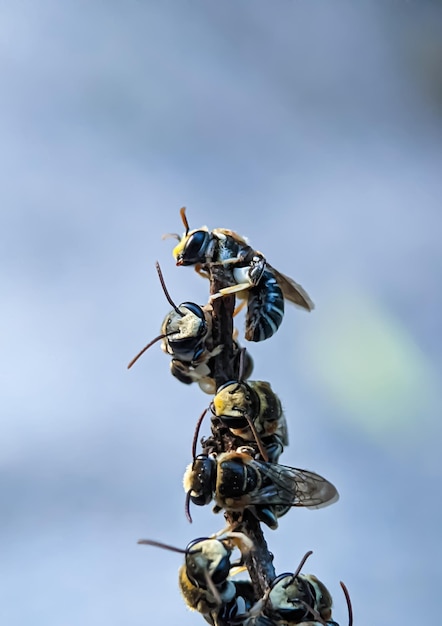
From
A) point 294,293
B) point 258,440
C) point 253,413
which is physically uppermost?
point 294,293

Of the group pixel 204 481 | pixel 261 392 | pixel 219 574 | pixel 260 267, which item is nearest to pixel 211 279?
pixel 260 267

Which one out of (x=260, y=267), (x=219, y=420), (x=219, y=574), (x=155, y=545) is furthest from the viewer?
(x=260, y=267)

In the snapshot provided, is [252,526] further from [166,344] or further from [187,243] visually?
[187,243]

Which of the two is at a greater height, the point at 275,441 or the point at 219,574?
the point at 275,441

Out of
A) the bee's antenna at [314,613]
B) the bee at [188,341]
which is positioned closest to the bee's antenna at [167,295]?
the bee at [188,341]

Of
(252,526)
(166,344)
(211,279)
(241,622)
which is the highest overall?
(211,279)

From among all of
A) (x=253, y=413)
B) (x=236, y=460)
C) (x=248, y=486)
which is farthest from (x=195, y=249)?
(x=248, y=486)

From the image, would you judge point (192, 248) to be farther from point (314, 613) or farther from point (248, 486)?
point (314, 613)

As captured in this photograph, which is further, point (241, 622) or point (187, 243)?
point (187, 243)
